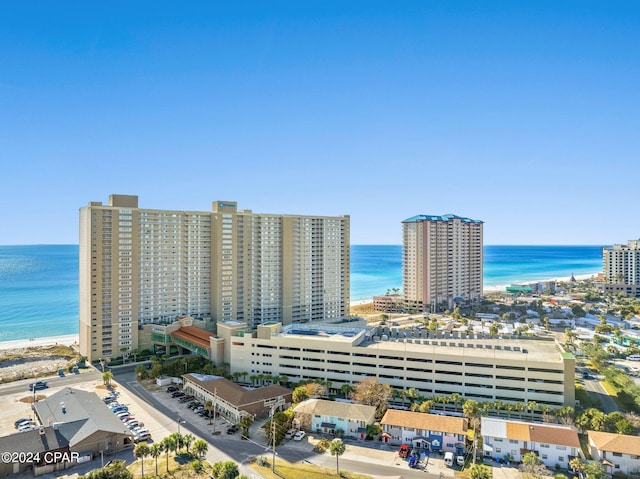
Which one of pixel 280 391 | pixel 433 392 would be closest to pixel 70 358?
pixel 280 391

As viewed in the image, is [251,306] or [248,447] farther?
[251,306]

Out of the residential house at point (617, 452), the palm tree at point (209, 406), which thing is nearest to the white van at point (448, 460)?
the residential house at point (617, 452)

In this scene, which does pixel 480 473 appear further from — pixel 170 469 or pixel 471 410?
pixel 170 469

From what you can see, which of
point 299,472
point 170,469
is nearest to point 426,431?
point 299,472

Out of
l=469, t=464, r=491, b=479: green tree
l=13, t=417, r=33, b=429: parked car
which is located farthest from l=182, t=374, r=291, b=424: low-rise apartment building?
l=469, t=464, r=491, b=479: green tree

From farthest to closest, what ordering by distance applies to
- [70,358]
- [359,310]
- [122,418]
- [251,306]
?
[359,310] → [251,306] → [70,358] → [122,418]

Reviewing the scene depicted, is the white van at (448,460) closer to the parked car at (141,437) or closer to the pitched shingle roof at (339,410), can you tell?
the pitched shingle roof at (339,410)

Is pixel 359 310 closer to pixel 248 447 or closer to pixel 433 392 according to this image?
pixel 433 392
